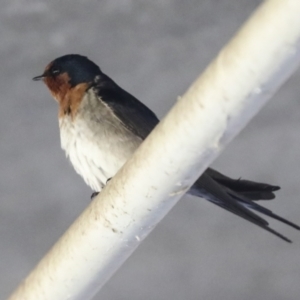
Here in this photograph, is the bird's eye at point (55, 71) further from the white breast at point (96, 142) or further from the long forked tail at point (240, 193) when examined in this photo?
the long forked tail at point (240, 193)

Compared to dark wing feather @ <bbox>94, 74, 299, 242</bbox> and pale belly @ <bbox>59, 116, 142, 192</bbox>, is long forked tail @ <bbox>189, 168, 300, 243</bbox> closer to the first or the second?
dark wing feather @ <bbox>94, 74, 299, 242</bbox>

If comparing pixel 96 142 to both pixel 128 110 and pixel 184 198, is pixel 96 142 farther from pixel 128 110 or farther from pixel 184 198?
pixel 184 198

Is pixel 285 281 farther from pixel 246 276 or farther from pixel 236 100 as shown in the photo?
pixel 236 100

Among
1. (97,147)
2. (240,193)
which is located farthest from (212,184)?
(97,147)

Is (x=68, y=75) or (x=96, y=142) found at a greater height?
(x=68, y=75)

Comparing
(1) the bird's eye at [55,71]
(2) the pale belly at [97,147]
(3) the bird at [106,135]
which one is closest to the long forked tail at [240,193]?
(3) the bird at [106,135]
